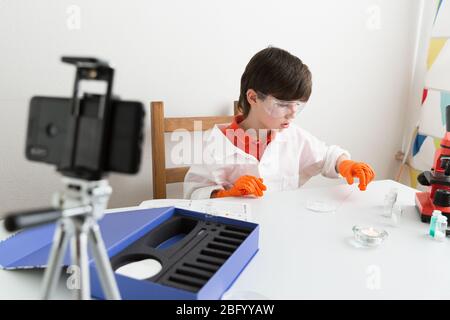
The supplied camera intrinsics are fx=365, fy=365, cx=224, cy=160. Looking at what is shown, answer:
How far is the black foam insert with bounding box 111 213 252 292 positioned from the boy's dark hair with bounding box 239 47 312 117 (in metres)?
0.49

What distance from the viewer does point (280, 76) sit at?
1047 mm

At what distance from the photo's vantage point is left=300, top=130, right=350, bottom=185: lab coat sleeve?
4.25ft

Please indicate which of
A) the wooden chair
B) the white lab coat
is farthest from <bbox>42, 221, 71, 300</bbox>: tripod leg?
the wooden chair

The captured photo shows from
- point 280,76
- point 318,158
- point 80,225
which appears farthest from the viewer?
point 318,158

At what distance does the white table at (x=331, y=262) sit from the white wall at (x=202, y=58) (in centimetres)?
47

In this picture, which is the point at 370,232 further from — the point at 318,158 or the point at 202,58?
the point at 202,58

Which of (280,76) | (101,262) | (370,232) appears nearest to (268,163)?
(280,76)

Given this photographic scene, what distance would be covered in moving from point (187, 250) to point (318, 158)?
82 cm

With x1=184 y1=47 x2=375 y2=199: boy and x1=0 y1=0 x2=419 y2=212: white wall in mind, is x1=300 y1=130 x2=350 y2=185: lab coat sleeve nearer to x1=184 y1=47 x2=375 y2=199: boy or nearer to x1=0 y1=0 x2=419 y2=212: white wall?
x1=184 y1=47 x2=375 y2=199: boy

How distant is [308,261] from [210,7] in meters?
1.16

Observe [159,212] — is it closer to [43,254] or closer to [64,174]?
[43,254]

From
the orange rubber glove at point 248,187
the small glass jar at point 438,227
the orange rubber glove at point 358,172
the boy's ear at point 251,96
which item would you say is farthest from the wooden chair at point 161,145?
the small glass jar at point 438,227

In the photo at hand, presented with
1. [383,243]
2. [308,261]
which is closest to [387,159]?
[383,243]
